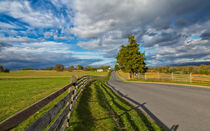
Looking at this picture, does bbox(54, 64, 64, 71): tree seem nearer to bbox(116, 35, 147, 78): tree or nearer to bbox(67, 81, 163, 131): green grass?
bbox(116, 35, 147, 78): tree

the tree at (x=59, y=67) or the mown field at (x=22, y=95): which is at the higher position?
the tree at (x=59, y=67)

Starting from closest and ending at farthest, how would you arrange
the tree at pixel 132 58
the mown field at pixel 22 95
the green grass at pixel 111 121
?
the green grass at pixel 111 121, the mown field at pixel 22 95, the tree at pixel 132 58

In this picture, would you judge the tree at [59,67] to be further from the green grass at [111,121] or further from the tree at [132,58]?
the green grass at [111,121]

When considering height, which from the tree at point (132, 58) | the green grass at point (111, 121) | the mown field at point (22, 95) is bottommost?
the mown field at point (22, 95)

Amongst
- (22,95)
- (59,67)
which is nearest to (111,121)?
(22,95)

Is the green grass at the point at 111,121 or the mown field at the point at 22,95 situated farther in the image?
the mown field at the point at 22,95

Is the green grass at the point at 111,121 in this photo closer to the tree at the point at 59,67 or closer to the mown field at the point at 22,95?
the mown field at the point at 22,95

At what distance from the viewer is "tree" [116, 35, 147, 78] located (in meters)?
34.2

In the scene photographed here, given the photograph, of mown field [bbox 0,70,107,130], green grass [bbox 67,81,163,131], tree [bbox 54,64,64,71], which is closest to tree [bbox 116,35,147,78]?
mown field [bbox 0,70,107,130]

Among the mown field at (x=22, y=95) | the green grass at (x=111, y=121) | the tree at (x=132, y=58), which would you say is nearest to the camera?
the green grass at (x=111, y=121)

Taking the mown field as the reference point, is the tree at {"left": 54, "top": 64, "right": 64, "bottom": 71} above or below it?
above

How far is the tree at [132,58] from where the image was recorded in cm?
3419

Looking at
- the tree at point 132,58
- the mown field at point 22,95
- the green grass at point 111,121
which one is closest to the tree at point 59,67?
the tree at point 132,58

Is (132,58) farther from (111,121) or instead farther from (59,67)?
(59,67)
